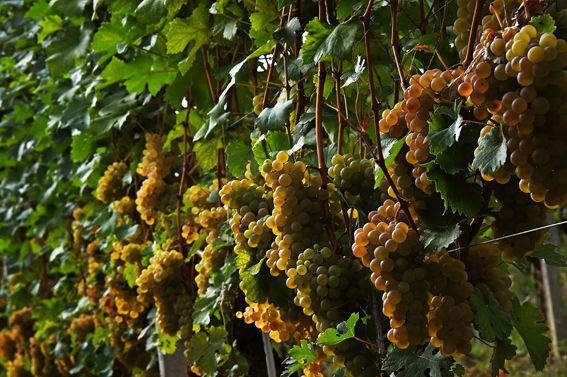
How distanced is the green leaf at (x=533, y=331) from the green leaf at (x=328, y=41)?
44 cm

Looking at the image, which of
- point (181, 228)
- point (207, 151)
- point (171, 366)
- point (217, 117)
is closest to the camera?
point (217, 117)

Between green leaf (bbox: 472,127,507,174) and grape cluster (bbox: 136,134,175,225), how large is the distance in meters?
1.34

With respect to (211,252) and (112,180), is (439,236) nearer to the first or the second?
(211,252)

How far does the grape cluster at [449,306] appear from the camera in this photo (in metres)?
0.99

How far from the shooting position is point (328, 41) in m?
1.23

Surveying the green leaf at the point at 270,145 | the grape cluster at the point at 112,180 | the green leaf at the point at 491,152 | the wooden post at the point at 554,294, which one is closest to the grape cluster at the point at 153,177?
the grape cluster at the point at 112,180

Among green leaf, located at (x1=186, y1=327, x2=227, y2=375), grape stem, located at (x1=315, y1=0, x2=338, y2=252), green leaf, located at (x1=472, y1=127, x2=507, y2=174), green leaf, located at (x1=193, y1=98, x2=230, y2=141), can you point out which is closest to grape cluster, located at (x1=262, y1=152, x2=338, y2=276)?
grape stem, located at (x1=315, y1=0, x2=338, y2=252)

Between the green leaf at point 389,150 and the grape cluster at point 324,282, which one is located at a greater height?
the green leaf at point 389,150

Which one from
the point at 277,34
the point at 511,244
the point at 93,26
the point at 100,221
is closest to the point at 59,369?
the point at 100,221

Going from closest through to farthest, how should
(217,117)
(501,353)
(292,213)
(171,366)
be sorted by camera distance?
(501,353) → (292,213) → (217,117) → (171,366)

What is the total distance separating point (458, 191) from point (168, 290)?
1082 mm

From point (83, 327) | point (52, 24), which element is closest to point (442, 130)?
point (52, 24)

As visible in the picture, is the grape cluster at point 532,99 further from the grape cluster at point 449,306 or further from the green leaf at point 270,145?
the green leaf at point 270,145

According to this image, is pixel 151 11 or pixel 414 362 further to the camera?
pixel 151 11
